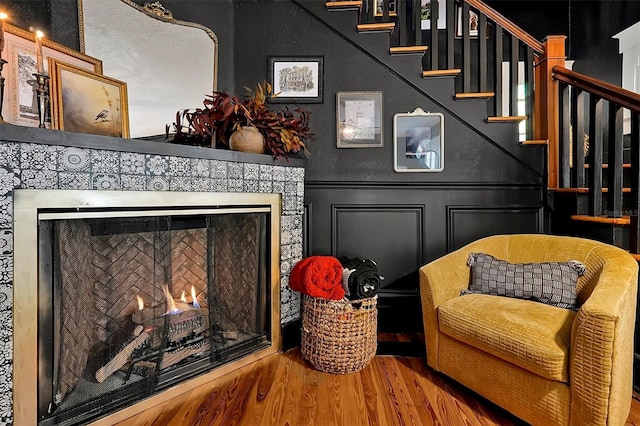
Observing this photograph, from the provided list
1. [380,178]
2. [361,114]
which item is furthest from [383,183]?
[361,114]

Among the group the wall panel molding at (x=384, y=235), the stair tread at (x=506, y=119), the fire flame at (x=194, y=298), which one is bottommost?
the fire flame at (x=194, y=298)

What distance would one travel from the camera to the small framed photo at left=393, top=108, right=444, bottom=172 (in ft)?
8.25

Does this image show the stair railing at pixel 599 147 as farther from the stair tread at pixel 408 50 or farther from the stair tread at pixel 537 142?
the stair tread at pixel 408 50

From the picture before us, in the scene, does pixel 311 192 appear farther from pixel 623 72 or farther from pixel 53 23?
pixel 623 72

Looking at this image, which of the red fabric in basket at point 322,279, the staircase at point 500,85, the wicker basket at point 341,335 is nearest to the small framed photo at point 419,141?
the staircase at point 500,85

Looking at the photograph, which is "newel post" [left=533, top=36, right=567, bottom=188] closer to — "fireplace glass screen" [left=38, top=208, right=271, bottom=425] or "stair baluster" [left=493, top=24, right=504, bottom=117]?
"stair baluster" [left=493, top=24, right=504, bottom=117]

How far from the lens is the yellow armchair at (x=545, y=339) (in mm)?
1225

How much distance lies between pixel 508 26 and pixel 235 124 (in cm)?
211

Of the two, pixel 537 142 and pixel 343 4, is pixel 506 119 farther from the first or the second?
pixel 343 4

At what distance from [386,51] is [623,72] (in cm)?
Result: 289

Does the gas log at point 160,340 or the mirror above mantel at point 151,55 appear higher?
the mirror above mantel at point 151,55

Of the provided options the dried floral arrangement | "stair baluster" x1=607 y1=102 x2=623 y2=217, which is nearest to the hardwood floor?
"stair baluster" x1=607 y1=102 x2=623 y2=217

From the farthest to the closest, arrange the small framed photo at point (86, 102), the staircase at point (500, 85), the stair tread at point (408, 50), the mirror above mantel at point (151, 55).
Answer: the stair tread at point (408, 50) < the staircase at point (500, 85) < the mirror above mantel at point (151, 55) < the small framed photo at point (86, 102)

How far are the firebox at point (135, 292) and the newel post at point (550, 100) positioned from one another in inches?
76.5
